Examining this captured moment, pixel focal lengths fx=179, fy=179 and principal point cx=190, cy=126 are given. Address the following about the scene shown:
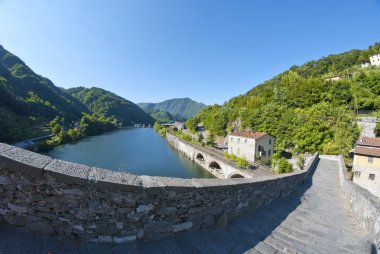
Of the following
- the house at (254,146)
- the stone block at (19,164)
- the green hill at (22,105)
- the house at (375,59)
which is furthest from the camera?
the house at (375,59)

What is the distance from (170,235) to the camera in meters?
A: 2.93

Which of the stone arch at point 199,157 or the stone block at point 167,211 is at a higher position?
the stone block at point 167,211

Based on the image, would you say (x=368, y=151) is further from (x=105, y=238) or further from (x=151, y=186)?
(x=105, y=238)

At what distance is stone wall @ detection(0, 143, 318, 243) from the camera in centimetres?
218

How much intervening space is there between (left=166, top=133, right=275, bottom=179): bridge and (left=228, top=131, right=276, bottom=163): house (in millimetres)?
3308

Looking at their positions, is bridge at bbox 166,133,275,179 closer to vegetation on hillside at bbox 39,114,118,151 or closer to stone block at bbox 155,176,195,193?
stone block at bbox 155,176,195,193

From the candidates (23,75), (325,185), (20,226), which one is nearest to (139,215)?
(20,226)

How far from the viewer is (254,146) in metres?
26.0

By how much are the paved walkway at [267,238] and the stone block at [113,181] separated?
0.84 m

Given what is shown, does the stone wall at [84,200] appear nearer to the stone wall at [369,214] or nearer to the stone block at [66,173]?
the stone block at [66,173]

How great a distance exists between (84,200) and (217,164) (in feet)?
91.9

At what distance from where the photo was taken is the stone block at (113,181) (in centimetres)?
229

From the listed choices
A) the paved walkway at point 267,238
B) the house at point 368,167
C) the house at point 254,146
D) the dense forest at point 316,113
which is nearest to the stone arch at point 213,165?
the house at point 254,146

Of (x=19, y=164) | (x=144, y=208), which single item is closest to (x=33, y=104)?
(x=19, y=164)
